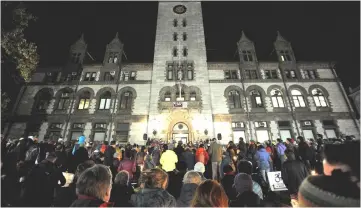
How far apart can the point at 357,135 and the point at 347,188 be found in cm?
2536

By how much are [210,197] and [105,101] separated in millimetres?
21740

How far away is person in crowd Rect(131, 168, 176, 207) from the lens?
10.9ft

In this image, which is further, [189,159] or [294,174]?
[189,159]

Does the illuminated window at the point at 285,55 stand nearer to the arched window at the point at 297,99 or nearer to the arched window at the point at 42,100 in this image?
the arched window at the point at 297,99

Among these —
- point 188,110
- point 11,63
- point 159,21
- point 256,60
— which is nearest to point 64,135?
point 11,63

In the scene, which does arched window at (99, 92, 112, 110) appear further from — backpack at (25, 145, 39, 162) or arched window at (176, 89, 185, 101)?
backpack at (25, 145, 39, 162)

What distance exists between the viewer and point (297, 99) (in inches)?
859

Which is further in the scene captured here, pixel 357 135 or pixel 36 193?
pixel 357 135

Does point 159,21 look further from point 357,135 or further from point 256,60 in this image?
point 357,135

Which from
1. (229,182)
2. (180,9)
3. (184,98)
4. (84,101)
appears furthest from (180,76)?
(229,182)

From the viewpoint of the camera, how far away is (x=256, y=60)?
24.2 metres

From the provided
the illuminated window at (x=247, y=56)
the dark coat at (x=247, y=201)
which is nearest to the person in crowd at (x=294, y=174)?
the dark coat at (x=247, y=201)

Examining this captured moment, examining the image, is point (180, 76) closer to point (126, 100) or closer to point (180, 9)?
point (126, 100)

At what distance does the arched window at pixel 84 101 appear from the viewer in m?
21.7
